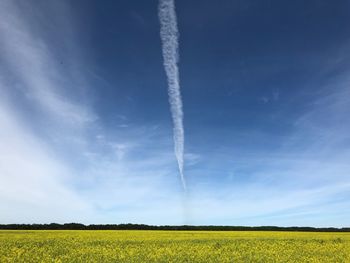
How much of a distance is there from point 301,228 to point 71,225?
47.5m

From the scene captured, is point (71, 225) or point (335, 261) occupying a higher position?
point (71, 225)

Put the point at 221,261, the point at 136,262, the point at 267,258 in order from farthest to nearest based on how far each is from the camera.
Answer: the point at 267,258 < the point at 221,261 < the point at 136,262

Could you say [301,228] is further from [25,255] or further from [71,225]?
[25,255]

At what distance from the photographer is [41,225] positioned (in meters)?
72.4

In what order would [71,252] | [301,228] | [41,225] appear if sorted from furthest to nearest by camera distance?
[301,228] → [41,225] → [71,252]

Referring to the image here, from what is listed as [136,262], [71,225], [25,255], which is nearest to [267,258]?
[136,262]

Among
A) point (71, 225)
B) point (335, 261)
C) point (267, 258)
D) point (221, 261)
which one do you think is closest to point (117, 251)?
point (221, 261)

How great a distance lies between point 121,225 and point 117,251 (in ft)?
196

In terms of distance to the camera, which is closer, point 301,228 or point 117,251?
point 117,251

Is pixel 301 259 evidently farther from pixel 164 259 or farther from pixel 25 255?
pixel 25 255

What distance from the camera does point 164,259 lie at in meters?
16.6

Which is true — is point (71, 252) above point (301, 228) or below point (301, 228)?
below

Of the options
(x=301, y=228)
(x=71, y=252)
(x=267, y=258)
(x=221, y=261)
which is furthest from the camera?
(x=301, y=228)

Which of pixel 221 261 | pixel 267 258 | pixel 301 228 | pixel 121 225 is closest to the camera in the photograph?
pixel 221 261
